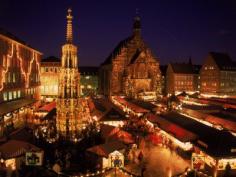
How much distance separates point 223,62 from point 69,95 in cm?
6257

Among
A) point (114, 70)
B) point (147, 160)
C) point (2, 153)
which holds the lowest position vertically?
point (147, 160)

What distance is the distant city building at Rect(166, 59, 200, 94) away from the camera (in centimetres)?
8100

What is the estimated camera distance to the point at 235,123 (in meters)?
28.6

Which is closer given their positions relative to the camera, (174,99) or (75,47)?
(75,47)

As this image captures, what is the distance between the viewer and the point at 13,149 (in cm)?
1886

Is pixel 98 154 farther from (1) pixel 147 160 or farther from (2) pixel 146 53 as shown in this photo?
(2) pixel 146 53

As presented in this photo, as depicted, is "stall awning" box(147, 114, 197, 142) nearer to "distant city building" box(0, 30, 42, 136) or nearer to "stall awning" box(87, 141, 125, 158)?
"stall awning" box(87, 141, 125, 158)

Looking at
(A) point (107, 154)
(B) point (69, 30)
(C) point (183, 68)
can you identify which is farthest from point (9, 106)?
(C) point (183, 68)

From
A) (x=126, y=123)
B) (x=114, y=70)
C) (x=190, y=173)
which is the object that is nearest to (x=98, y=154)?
(x=190, y=173)

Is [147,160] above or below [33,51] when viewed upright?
below

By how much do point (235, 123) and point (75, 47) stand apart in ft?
59.0

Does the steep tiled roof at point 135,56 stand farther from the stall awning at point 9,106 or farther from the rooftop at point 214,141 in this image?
the rooftop at point 214,141

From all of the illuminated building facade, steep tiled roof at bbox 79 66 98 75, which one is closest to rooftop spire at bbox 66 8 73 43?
the illuminated building facade

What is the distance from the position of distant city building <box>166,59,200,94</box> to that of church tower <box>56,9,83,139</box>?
201 feet
